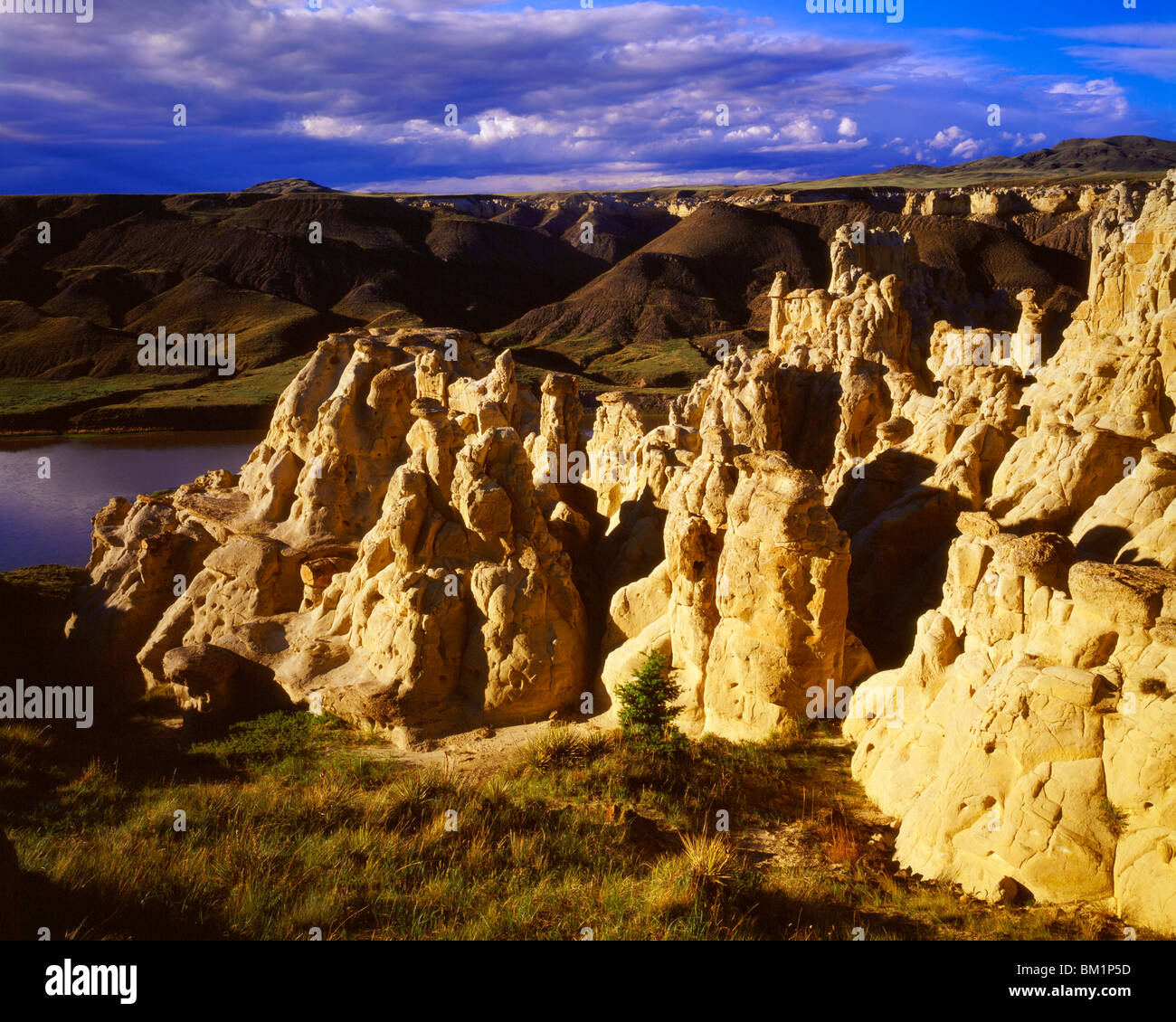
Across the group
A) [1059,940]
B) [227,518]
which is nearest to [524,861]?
[1059,940]

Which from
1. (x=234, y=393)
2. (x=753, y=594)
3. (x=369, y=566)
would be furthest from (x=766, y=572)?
(x=234, y=393)

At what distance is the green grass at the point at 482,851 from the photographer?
6574mm

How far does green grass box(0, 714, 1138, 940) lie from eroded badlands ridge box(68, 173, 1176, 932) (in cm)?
80

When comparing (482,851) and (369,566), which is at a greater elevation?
(369,566)

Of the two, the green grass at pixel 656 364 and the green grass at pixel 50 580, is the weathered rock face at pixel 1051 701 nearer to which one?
the green grass at pixel 50 580

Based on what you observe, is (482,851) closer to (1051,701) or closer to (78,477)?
(1051,701)

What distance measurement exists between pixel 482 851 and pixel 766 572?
4927 mm

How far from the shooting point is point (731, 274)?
4500 inches

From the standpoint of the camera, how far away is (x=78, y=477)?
42844 millimetres

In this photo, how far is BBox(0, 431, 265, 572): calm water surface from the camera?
1215 inches

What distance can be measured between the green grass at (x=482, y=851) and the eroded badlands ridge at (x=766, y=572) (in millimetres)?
797

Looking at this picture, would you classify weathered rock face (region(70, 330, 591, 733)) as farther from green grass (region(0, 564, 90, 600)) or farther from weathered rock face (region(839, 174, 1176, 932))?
weathered rock face (region(839, 174, 1176, 932))
